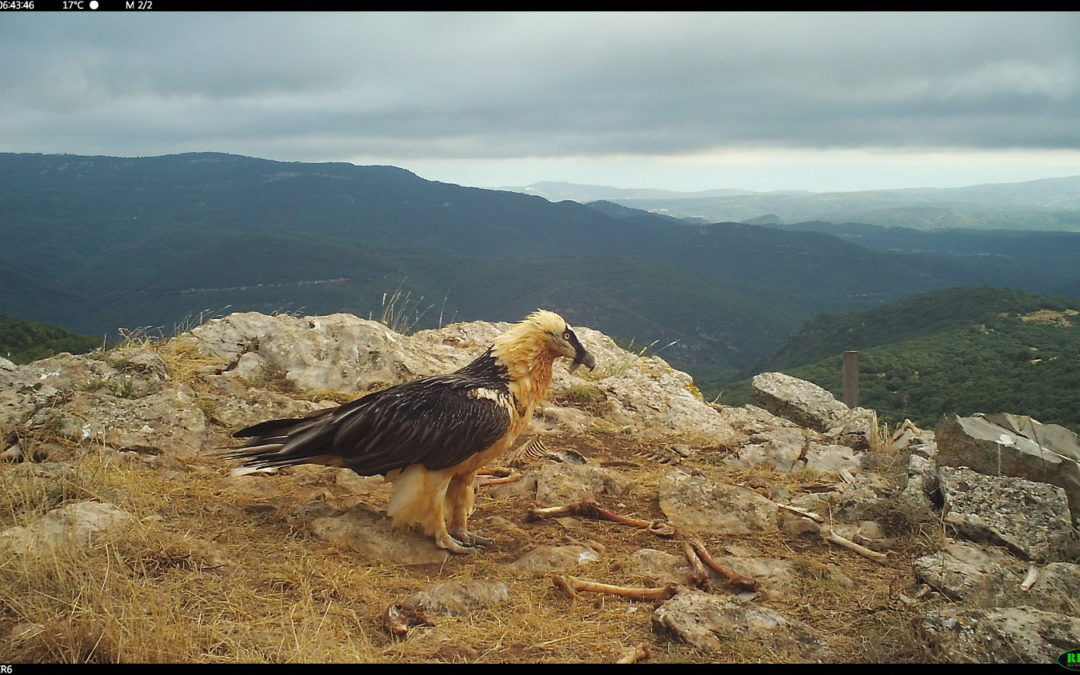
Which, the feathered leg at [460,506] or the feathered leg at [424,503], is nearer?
the feathered leg at [424,503]

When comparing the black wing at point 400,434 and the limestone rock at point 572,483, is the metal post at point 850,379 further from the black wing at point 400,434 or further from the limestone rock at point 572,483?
the black wing at point 400,434

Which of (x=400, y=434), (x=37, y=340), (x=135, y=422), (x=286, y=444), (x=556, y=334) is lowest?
(x=37, y=340)

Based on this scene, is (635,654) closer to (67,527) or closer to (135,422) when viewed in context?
(67,527)

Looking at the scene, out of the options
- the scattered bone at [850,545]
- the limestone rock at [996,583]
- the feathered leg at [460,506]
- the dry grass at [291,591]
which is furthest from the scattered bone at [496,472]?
the limestone rock at [996,583]

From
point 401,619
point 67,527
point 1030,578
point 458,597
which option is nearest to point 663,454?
point 1030,578

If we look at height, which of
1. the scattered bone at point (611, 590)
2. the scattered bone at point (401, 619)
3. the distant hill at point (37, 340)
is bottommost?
the distant hill at point (37, 340)

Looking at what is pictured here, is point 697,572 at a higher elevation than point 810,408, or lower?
higher

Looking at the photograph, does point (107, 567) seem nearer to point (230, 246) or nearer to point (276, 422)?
point (276, 422)
